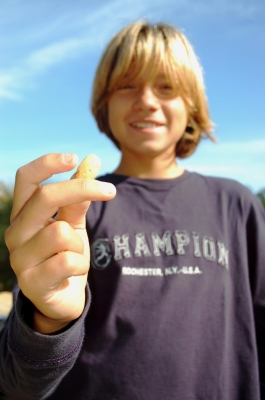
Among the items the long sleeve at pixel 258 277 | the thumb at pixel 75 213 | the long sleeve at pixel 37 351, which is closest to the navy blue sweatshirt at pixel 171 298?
→ the long sleeve at pixel 258 277

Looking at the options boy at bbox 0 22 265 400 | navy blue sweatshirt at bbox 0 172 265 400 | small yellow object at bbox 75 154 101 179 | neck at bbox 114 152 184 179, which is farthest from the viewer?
neck at bbox 114 152 184 179

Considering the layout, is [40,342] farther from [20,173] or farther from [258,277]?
[258,277]

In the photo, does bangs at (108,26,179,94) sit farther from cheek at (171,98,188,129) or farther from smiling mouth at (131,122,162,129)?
smiling mouth at (131,122,162,129)

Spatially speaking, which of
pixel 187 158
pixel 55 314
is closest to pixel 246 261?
pixel 187 158

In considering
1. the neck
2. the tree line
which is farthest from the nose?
the tree line

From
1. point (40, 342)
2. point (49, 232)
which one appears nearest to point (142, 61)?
point (49, 232)

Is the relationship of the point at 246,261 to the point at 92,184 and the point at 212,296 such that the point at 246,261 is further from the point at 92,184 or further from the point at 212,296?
the point at 92,184
